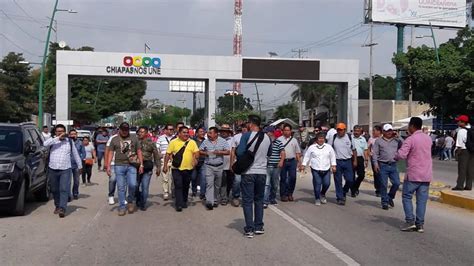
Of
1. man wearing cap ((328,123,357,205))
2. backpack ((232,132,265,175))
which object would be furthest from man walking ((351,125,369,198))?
backpack ((232,132,265,175))

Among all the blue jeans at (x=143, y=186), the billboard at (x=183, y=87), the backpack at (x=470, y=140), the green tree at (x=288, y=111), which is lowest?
the blue jeans at (x=143, y=186)

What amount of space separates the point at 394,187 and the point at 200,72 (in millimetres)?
30950

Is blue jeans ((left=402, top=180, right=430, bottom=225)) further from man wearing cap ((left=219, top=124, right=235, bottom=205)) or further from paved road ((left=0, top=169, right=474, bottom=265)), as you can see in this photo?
man wearing cap ((left=219, top=124, right=235, bottom=205))

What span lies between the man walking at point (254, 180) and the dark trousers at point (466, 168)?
271 inches

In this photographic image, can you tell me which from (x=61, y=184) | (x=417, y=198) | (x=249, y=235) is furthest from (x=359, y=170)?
(x=61, y=184)

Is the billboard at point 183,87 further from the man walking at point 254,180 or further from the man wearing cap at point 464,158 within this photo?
the man walking at point 254,180

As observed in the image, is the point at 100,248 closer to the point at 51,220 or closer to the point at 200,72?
the point at 51,220

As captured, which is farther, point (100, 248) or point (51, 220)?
point (51, 220)

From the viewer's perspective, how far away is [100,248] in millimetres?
8219

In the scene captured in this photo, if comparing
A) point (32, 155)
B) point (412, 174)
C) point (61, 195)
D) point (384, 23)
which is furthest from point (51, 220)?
point (384, 23)

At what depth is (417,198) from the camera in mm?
9656

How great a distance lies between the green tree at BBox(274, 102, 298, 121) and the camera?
103 meters

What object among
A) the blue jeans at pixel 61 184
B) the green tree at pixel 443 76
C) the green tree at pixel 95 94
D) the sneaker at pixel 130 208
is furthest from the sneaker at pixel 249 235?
the green tree at pixel 95 94

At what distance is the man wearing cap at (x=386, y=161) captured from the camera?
491 inches
